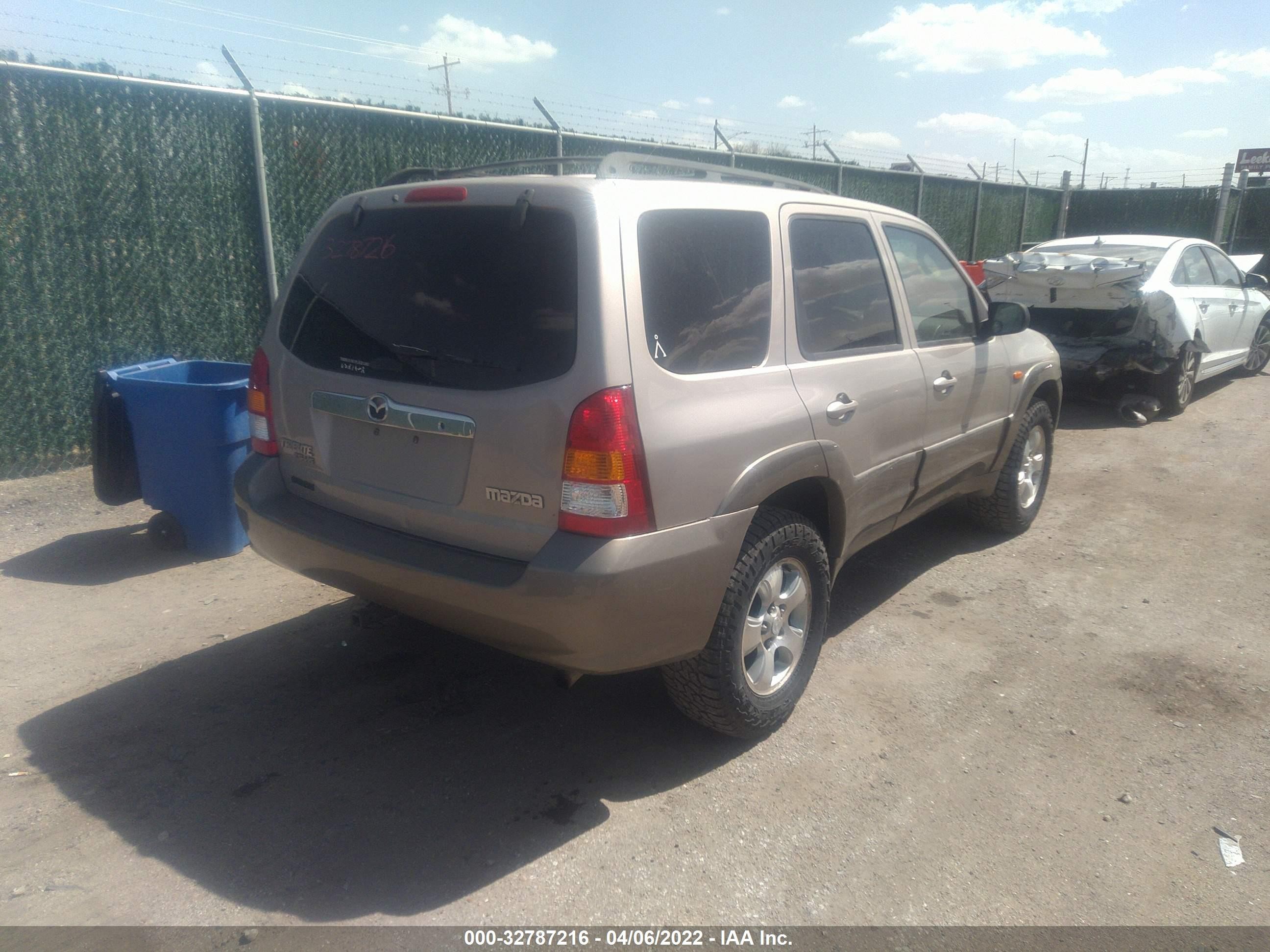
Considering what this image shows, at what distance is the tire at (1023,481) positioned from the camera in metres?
5.32

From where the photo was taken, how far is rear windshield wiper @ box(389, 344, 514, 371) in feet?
8.94

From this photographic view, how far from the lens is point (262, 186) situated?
6.80 meters

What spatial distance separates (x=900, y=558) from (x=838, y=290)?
2.21m

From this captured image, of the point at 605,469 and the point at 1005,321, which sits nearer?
the point at 605,469

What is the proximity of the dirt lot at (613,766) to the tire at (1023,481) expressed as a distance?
1.96 ft

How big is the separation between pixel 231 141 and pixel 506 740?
214 inches

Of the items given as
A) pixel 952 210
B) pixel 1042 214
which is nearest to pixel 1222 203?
pixel 1042 214

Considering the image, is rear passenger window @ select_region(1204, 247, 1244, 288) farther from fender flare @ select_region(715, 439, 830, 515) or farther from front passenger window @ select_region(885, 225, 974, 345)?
fender flare @ select_region(715, 439, 830, 515)

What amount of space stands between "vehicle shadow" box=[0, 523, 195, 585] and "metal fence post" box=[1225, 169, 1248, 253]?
22.3 meters

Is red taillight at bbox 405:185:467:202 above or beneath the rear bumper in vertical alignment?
above

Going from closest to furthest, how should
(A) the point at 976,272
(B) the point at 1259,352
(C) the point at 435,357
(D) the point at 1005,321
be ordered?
(C) the point at 435,357
(D) the point at 1005,321
(B) the point at 1259,352
(A) the point at 976,272

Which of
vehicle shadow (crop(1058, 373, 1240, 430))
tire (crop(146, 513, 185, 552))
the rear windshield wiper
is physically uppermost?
the rear windshield wiper

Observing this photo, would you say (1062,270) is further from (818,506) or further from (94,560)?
(94,560)

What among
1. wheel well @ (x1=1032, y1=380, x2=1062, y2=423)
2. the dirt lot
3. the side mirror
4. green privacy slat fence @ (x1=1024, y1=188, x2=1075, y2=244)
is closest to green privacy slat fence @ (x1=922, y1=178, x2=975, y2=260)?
green privacy slat fence @ (x1=1024, y1=188, x2=1075, y2=244)
